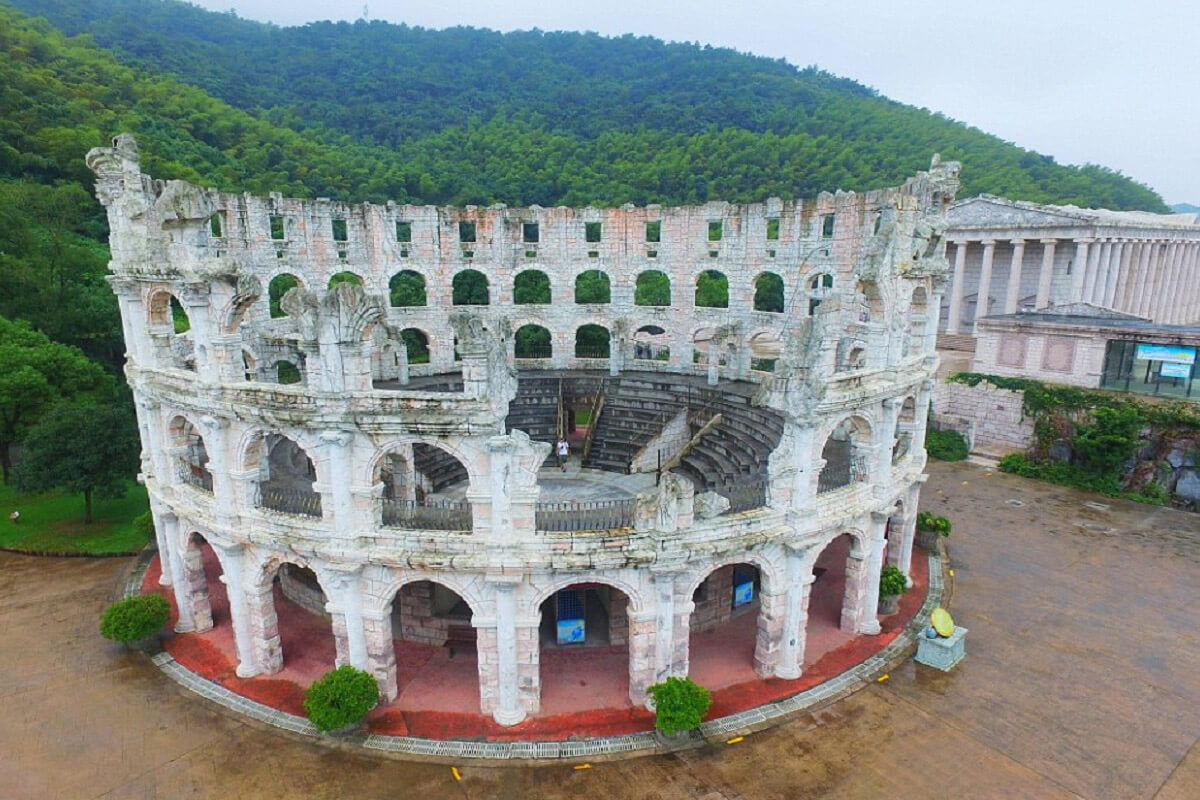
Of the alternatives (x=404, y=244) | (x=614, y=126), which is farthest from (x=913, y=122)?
(x=404, y=244)

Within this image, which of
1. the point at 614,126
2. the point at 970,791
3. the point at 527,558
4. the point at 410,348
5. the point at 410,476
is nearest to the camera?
the point at 970,791

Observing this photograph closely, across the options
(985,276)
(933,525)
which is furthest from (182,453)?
(985,276)

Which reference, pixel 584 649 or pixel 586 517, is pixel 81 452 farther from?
pixel 586 517

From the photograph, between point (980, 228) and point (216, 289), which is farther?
point (980, 228)

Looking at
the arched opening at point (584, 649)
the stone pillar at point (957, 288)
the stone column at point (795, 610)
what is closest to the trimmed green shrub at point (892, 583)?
the stone column at point (795, 610)

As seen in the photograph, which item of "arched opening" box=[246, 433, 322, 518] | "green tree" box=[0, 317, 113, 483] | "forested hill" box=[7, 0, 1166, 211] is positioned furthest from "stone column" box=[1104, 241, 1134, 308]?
"green tree" box=[0, 317, 113, 483]

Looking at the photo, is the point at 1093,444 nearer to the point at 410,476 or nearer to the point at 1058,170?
the point at 410,476
